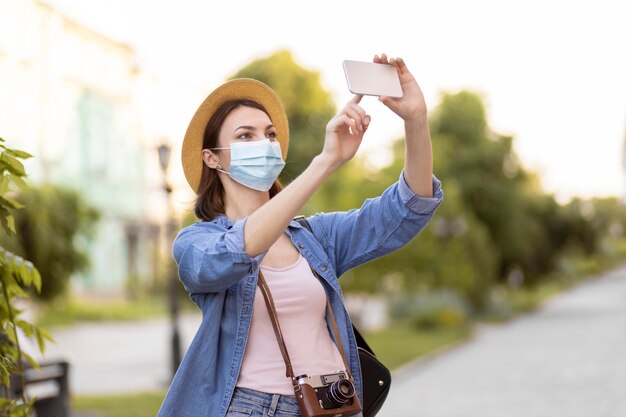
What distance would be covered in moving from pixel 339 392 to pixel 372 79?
0.83 meters

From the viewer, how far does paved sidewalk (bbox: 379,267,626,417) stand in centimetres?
1330

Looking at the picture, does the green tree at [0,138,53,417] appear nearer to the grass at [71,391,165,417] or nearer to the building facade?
the grass at [71,391,165,417]

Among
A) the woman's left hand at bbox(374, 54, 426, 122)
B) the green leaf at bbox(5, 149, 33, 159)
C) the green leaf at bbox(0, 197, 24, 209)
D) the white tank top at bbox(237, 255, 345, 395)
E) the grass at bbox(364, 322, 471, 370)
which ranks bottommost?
the grass at bbox(364, 322, 471, 370)

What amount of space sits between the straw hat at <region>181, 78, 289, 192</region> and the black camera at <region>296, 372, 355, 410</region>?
2.34 feet

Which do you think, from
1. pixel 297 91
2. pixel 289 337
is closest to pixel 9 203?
pixel 289 337

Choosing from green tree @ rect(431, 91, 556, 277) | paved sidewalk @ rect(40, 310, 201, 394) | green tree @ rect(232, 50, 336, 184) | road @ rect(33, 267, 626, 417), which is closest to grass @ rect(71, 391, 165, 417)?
paved sidewalk @ rect(40, 310, 201, 394)

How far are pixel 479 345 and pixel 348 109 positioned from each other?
24304 millimetres

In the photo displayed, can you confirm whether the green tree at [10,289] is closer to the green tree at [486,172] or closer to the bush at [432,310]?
the bush at [432,310]

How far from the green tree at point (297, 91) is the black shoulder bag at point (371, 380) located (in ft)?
130

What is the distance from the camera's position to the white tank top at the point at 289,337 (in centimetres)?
305

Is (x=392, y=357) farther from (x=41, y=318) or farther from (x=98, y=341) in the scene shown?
(x=41, y=318)

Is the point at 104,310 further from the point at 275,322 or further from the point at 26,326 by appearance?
the point at 275,322

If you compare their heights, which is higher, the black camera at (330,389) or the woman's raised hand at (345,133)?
the woman's raised hand at (345,133)

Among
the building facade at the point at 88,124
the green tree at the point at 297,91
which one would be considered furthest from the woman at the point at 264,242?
the green tree at the point at 297,91
